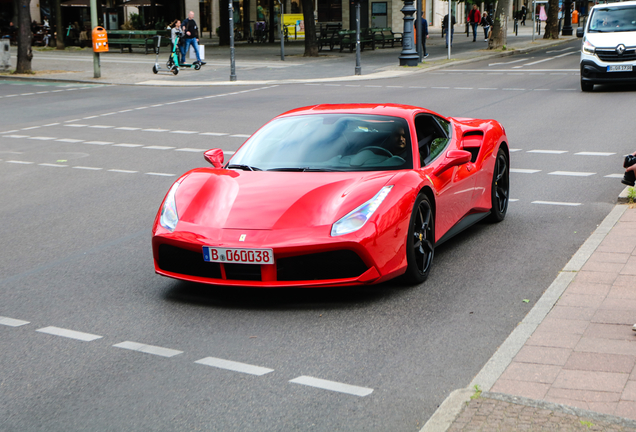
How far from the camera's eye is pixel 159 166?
11789 mm

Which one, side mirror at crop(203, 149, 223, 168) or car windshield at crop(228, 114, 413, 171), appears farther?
side mirror at crop(203, 149, 223, 168)

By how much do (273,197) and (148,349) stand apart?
4.72 ft

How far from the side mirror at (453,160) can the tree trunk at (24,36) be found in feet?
86.1

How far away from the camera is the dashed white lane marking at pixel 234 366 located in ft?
14.5

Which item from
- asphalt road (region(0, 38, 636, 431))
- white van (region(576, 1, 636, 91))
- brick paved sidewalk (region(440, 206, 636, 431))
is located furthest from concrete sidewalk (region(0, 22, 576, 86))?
brick paved sidewalk (region(440, 206, 636, 431))

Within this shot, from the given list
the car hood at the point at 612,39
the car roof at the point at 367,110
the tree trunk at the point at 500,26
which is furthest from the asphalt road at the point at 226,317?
the tree trunk at the point at 500,26

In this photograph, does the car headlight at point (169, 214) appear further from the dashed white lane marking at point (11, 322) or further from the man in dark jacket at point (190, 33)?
the man in dark jacket at point (190, 33)

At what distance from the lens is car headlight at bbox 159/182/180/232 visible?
5738mm

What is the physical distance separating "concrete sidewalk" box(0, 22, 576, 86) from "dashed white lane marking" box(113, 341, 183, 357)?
22.2 metres

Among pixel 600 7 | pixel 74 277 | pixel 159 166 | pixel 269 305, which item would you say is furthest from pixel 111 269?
pixel 600 7

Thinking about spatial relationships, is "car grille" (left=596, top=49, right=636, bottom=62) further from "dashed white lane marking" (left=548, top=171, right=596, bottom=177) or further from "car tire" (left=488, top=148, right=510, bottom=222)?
"car tire" (left=488, top=148, right=510, bottom=222)

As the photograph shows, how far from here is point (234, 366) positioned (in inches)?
177

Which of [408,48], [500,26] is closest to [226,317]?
[408,48]

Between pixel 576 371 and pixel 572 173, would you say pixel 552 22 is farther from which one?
pixel 576 371
